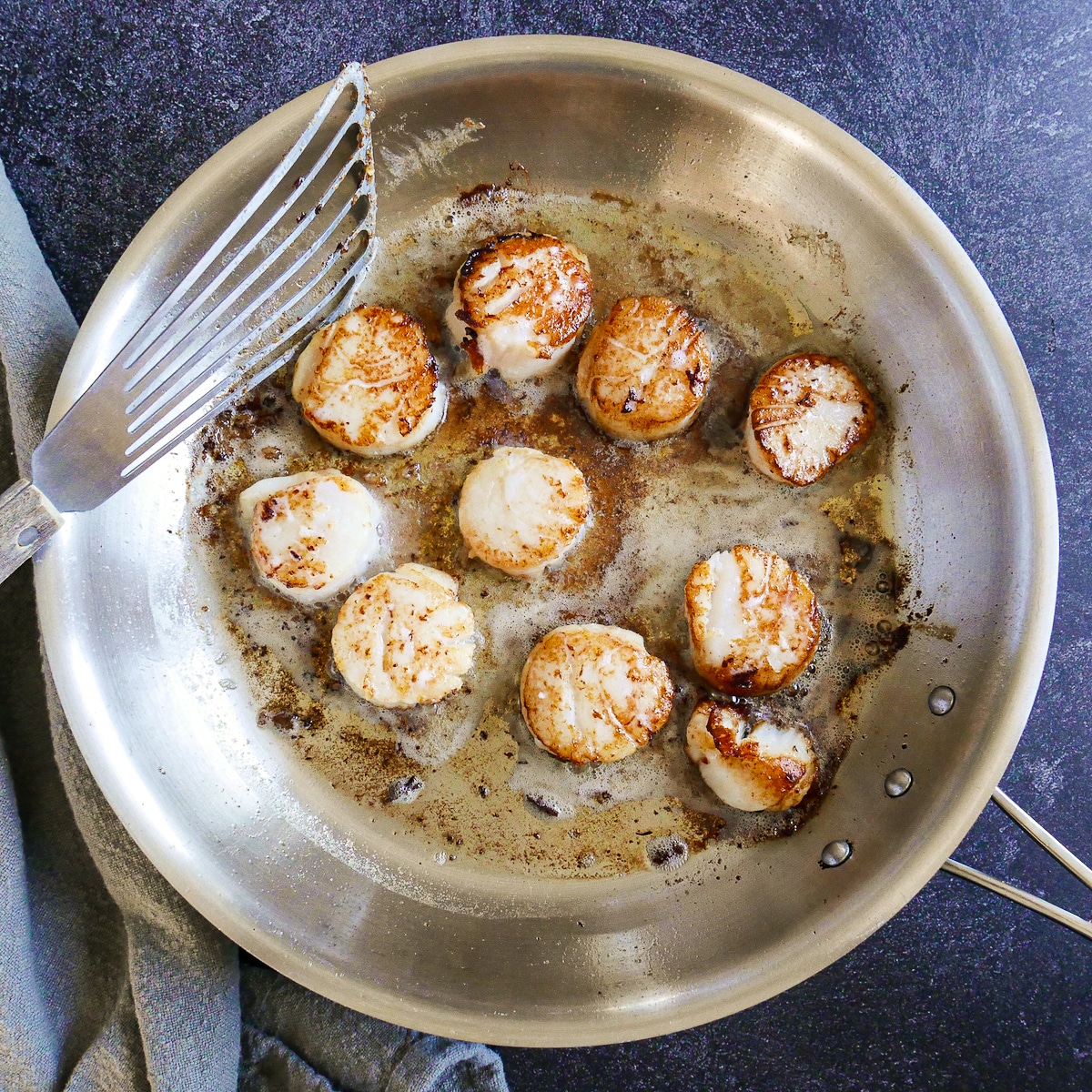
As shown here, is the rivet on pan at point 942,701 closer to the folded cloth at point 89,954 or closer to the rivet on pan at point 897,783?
the rivet on pan at point 897,783

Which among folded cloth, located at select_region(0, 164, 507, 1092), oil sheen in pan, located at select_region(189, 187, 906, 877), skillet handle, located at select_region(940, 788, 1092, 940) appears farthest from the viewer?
oil sheen in pan, located at select_region(189, 187, 906, 877)

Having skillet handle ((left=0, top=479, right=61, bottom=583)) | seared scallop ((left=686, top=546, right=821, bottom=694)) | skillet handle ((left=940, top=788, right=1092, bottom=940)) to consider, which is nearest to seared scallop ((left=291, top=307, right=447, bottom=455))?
skillet handle ((left=0, top=479, right=61, bottom=583))

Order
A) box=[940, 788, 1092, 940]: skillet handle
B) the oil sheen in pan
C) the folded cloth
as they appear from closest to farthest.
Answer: box=[940, 788, 1092, 940]: skillet handle, the folded cloth, the oil sheen in pan

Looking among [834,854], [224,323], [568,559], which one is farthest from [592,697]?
[224,323]

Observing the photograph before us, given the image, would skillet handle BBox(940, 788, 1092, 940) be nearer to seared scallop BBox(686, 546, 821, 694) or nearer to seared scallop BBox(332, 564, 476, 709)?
seared scallop BBox(686, 546, 821, 694)

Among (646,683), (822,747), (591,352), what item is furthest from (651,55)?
(822,747)

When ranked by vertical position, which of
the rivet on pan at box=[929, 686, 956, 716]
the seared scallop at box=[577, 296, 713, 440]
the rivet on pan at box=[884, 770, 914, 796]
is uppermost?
the seared scallop at box=[577, 296, 713, 440]
